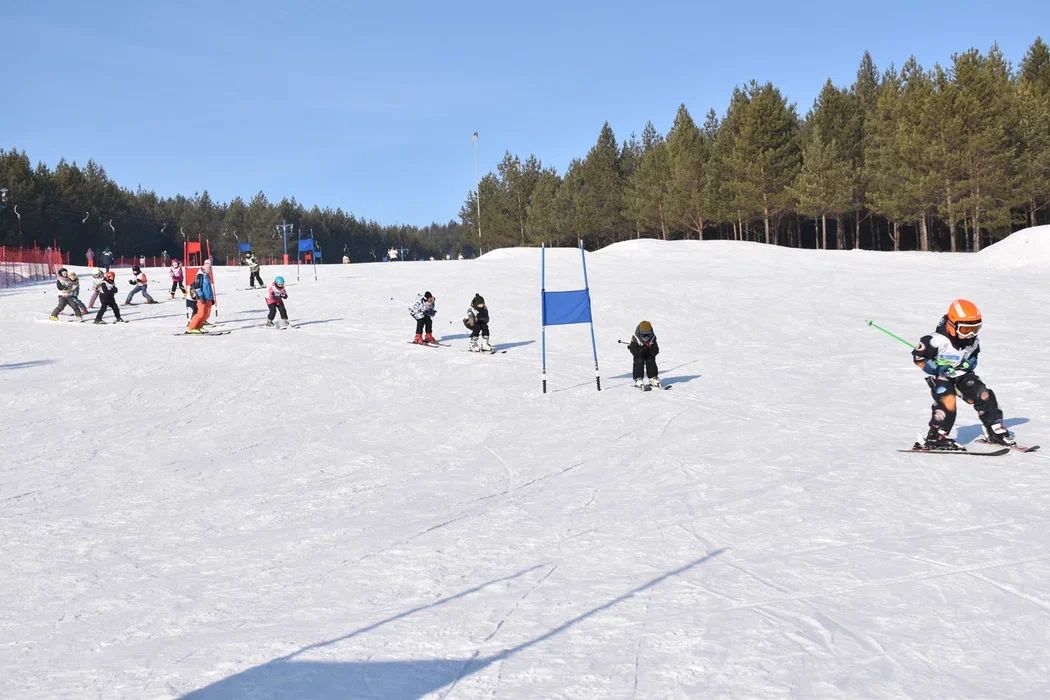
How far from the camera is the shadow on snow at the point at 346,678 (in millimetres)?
4449

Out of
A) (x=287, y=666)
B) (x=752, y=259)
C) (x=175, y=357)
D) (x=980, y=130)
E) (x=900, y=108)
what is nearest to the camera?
(x=287, y=666)

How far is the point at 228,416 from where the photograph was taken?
1386 cm

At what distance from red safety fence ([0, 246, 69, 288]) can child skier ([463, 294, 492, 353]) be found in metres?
30.4

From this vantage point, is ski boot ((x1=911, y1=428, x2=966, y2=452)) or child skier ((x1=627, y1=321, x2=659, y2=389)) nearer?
ski boot ((x1=911, y1=428, x2=966, y2=452))

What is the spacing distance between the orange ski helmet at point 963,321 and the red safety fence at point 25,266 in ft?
138

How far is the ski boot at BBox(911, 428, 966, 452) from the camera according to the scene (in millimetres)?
10219

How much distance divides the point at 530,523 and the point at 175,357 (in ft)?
45.1

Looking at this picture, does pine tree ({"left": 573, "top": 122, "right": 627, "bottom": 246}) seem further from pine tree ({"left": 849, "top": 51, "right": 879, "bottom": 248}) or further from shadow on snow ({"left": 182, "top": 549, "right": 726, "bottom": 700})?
shadow on snow ({"left": 182, "top": 549, "right": 726, "bottom": 700})

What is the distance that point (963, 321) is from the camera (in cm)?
1009

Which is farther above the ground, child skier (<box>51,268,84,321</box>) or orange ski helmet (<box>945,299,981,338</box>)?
child skier (<box>51,268,84,321</box>)

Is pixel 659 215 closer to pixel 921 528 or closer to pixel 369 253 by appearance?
pixel 921 528

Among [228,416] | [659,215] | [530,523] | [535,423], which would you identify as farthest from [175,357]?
[659,215]

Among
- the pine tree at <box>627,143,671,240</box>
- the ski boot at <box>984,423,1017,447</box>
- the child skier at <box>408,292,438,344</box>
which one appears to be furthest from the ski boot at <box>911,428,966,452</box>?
the pine tree at <box>627,143,671,240</box>

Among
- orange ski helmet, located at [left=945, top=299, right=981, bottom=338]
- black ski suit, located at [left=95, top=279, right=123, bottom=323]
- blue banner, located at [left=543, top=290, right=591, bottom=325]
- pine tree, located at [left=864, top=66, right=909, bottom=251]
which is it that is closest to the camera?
orange ski helmet, located at [left=945, top=299, right=981, bottom=338]
